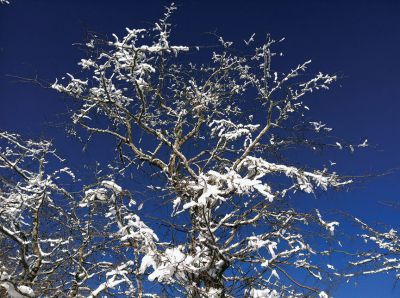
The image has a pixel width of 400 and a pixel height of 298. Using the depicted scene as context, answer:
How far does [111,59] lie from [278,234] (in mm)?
3637

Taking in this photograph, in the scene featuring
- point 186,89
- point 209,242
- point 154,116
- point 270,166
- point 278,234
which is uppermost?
point 186,89

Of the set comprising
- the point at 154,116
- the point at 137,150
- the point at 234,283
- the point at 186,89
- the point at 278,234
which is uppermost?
the point at 186,89

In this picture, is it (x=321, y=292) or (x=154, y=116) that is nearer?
(x=321, y=292)

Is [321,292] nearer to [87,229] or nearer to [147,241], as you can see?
[147,241]

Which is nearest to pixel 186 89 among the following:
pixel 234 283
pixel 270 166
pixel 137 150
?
pixel 137 150

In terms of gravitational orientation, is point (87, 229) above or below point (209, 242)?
above

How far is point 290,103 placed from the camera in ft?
25.6

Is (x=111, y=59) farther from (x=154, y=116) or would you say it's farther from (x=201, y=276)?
(x=201, y=276)

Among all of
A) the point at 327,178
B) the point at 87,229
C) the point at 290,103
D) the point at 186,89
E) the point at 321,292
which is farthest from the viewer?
the point at 186,89

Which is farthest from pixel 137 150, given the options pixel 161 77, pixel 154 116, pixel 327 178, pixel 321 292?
pixel 321 292

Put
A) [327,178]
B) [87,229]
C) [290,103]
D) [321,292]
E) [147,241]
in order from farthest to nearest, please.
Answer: [290,103] → [87,229] → [327,178] → [321,292] → [147,241]

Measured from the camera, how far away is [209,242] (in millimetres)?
5699

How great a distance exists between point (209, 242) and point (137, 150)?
9.08ft

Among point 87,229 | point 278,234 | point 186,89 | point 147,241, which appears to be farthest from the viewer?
point 186,89
